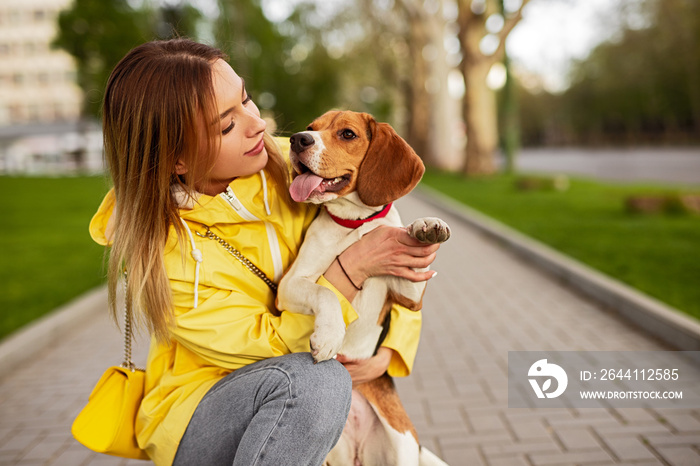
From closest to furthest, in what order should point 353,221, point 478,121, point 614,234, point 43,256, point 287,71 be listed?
point 353,221 < point 614,234 < point 43,256 < point 478,121 < point 287,71

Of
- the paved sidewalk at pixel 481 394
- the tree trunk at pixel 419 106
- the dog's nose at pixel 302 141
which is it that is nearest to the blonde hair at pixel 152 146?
the dog's nose at pixel 302 141

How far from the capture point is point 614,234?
9383mm

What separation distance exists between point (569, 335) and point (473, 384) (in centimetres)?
146

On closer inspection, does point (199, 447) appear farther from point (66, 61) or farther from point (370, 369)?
point (66, 61)

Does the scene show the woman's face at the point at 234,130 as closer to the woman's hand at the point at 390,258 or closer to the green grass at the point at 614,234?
the woman's hand at the point at 390,258

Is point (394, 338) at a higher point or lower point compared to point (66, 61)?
lower

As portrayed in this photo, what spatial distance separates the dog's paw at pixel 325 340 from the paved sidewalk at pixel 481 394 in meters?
1.65

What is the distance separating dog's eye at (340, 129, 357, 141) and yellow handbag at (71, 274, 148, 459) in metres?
1.25

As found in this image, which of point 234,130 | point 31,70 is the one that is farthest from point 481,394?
point 31,70

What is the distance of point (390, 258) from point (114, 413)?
1316mm

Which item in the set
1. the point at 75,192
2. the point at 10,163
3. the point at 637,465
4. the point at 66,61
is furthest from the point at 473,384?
the point at 66,61

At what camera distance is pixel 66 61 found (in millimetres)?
73875

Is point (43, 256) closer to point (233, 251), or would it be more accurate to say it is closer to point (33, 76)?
point (233, 251)

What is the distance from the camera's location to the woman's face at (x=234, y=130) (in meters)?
2.28
